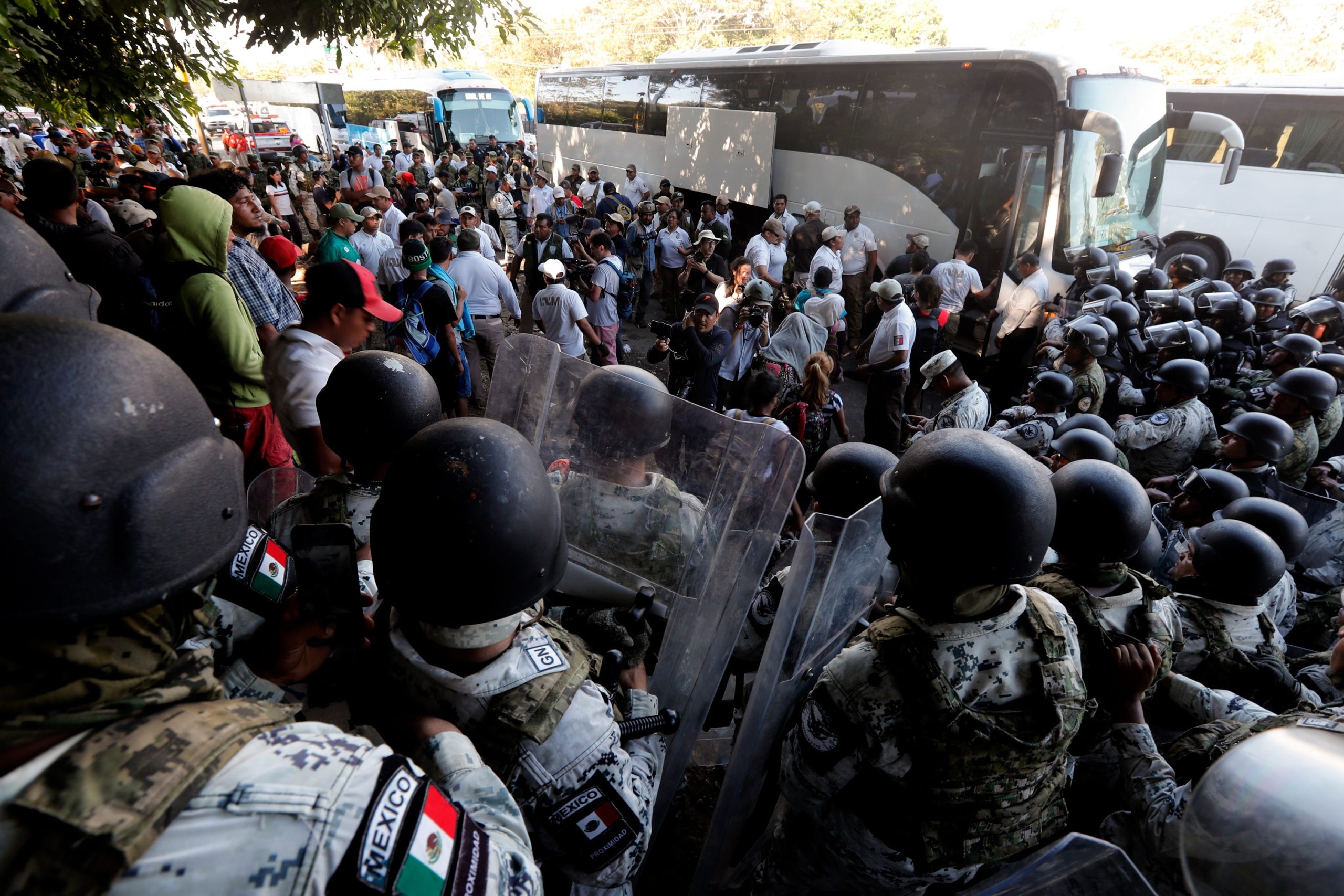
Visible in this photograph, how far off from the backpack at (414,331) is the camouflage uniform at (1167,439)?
4712 mm

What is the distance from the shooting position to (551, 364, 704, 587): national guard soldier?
176cm

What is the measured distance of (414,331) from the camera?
4.55 meters

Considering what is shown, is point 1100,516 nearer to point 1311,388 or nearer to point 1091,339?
point 1311,388

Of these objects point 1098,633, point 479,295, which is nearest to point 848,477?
point 1098,633

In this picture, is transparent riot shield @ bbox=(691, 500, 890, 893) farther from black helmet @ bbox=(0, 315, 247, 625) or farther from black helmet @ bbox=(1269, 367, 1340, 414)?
black helmet @ bbox=(1269, 367, 1340, 414)

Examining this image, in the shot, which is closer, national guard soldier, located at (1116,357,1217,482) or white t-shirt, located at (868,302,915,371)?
national guard soldier, located at (1116,357,1217,482)

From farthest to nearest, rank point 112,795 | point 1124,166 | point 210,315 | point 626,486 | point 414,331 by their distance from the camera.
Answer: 1. point 1124,166
2. point 414,331
3. point 210,315
4. point 626,486
5. point 112,795

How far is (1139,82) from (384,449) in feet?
29.3

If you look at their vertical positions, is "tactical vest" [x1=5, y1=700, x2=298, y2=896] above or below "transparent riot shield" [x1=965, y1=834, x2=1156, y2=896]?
above

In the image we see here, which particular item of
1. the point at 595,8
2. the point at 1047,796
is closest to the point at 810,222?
the point at 1047,796

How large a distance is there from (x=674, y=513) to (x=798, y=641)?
47 centimetres

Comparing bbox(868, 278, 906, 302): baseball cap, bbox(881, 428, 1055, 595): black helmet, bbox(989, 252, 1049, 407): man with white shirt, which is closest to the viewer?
bbox(881, 428, 1055, 595): black helmet

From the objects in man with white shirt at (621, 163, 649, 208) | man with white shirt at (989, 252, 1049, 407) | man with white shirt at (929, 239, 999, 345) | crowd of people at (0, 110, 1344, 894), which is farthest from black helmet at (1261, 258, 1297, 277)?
man with white shirt at (621, 163, 649, 208)

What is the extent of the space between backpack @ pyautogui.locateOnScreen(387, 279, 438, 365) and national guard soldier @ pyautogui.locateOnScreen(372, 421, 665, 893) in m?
3.67
